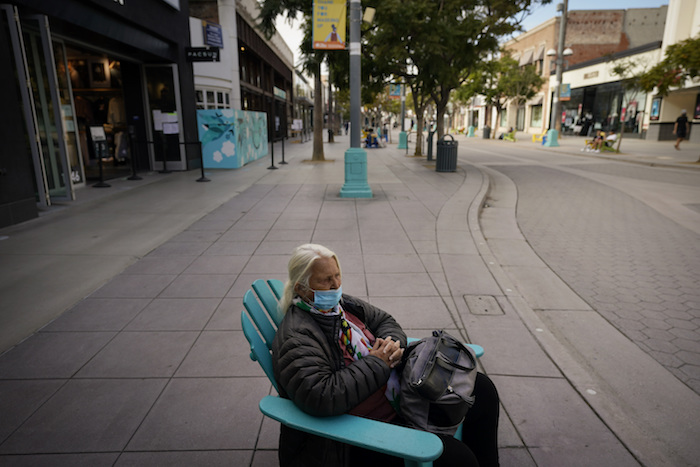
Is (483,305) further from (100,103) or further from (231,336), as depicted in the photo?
(100,103)

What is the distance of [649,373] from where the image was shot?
332cm

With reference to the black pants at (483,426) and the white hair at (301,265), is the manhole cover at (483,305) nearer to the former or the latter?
the black pants at (483,426)

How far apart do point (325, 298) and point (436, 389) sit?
645 mm

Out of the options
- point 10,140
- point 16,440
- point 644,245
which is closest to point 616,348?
point 644,245

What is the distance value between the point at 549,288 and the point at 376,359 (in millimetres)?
3631

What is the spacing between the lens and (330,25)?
10.2 meters

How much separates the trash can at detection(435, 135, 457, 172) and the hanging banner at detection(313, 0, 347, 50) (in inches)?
218

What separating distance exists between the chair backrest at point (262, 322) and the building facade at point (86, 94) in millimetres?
7029

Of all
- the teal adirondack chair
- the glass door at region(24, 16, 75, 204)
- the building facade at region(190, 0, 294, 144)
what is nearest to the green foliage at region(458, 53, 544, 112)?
the building facade at region(190, 0, 294, 144)

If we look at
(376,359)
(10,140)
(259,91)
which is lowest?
(376,359)

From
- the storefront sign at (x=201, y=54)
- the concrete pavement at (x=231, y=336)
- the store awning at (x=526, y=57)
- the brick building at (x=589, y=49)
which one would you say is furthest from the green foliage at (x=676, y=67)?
the store awning at (x=526, y=57)

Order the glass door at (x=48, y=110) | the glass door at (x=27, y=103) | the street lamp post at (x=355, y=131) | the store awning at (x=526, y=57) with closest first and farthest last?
the glass door at (x=27, y=103), the glass door at (x=48, y=110), the street lamp post at (x=355, y=131), the store awning at (x=526, y=57)

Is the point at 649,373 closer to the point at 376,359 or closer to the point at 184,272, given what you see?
the point at 376,359

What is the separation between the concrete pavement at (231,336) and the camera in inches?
102
